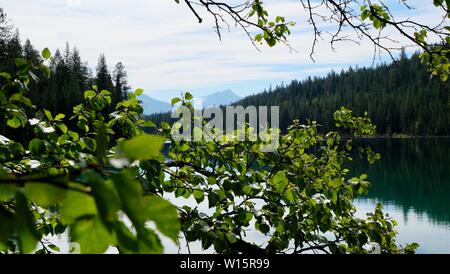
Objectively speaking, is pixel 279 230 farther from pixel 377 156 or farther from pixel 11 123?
pixel 377 156

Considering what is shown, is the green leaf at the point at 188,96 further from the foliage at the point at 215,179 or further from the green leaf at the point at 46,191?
the green leaf at the point at 46,191

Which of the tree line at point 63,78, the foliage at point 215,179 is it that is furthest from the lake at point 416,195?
the tree line at point 63,78

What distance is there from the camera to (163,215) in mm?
674

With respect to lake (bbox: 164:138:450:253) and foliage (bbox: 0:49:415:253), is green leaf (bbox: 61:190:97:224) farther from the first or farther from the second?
lake (bbox: 164:138:450:253)

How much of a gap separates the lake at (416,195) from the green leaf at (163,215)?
65.3ft

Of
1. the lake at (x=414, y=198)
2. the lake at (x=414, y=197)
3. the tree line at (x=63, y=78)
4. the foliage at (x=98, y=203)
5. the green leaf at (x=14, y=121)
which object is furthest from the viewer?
the tree line at (x=63, y=78)

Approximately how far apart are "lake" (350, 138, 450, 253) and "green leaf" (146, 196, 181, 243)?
19.9 m

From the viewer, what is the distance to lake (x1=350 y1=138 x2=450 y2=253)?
1452 inches

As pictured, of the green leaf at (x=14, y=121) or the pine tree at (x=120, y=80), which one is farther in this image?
the pine tree at (x=120, y=80)

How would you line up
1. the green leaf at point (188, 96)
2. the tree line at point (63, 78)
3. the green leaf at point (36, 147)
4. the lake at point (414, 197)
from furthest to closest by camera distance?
1. the tree line at point (63, 78)
2. the lake at point (414, 197)
3. the green leaf at point (188, 96)
4. the green leaf at point (36, 147)

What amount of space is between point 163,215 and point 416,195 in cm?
6173

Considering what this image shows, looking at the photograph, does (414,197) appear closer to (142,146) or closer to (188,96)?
(188,96)

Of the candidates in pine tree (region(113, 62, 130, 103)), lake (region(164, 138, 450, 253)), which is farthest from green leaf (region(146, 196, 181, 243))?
pine tree (region(113, 62, 130, 103))

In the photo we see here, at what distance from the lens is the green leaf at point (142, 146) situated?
602mm
